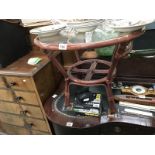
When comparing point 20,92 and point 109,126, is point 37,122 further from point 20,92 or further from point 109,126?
point 109,126

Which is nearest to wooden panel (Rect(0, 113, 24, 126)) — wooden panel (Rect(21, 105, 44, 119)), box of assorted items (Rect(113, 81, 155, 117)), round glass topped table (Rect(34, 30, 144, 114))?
wooden panel (Rect(21, 105, 44, 119))

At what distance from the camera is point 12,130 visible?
59.9 inches

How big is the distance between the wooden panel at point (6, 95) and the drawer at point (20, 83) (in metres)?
0.08

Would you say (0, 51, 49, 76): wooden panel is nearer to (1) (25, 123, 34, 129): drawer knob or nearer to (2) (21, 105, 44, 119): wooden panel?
(2) (21, 105, 44, 119): wooden panel

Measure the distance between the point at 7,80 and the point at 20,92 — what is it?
11cm

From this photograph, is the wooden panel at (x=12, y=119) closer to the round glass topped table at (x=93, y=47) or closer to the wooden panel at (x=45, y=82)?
the wooden panel at (x=45, y=82)

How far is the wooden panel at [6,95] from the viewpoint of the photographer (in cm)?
122

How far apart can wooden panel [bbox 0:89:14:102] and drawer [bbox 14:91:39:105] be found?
0.18 ft

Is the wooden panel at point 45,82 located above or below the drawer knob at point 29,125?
above

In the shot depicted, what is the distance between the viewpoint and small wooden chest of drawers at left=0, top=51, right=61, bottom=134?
1105 mm

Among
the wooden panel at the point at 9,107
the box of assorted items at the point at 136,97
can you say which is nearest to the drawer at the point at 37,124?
the wooden panel at the point at 9,107
